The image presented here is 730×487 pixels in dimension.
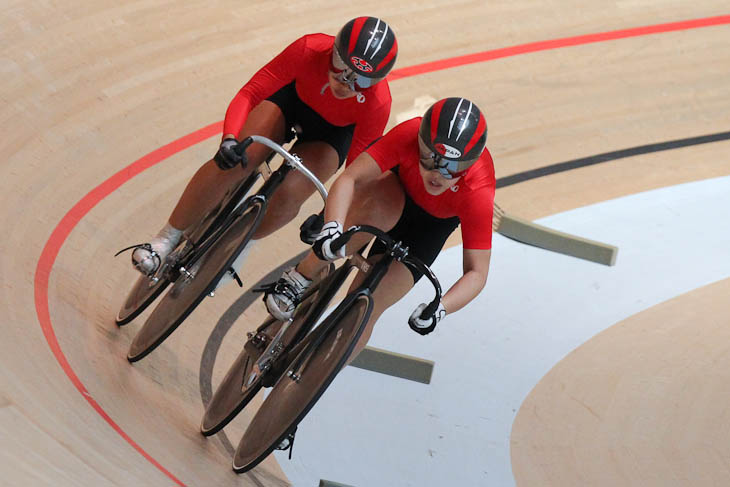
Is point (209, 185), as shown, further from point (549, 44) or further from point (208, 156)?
point (549, 44)

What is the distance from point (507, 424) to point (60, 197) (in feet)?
A: 6.96

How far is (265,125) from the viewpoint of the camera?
347 centimetres

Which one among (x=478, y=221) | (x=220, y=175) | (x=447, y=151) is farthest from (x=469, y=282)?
(x=220, y=175)

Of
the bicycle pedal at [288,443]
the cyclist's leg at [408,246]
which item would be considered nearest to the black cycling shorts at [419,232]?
the cyclist's leg at [408,246]

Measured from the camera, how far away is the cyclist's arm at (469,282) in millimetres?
2889

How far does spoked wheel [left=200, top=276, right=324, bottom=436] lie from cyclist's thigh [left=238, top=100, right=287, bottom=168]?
1.91ft

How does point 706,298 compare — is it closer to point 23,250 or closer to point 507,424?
point 507,424

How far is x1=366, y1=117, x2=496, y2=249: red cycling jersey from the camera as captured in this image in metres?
2.99

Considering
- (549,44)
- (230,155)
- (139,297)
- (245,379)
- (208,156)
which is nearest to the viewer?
(230,155)

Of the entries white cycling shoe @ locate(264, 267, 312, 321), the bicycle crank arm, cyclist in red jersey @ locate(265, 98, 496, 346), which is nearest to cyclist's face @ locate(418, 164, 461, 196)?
cyclist in red jersey @ locate(265, 98, 496, 346)

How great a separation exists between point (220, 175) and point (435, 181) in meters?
0.90

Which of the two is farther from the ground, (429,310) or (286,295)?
(429,310)

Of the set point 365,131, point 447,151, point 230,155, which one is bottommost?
point 365,131

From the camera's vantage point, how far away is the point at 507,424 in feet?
12.9
